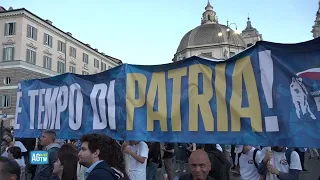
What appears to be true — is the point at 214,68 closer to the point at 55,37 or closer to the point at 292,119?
the point at 292,119

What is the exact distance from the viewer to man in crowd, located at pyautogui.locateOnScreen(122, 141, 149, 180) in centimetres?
616

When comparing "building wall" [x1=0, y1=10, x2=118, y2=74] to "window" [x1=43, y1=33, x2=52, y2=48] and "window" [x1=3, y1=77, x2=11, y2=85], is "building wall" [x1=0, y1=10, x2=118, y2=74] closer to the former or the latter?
"window" [x1=43, y1=33, x2=52, y2=48]

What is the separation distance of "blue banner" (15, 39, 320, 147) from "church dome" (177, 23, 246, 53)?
6606 cm

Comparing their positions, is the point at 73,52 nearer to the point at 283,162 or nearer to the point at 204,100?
the point at 204,100

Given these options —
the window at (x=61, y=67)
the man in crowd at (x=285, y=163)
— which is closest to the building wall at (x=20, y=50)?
the window at (x=61, y=67)

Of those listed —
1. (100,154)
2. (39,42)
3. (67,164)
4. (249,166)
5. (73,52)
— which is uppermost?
(73,52)

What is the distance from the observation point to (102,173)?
9.68 ft

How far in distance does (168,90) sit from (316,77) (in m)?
→ 2.31

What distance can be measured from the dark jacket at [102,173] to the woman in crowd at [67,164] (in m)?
0.99

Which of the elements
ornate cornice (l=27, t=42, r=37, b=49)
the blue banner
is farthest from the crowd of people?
ornate cornice (l=27, t=42, r=37, b=49)

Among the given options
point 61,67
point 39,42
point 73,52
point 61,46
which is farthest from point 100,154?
point 73,52

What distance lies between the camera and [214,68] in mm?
4891

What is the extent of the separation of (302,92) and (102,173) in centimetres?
245

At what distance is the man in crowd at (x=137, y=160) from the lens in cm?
616
